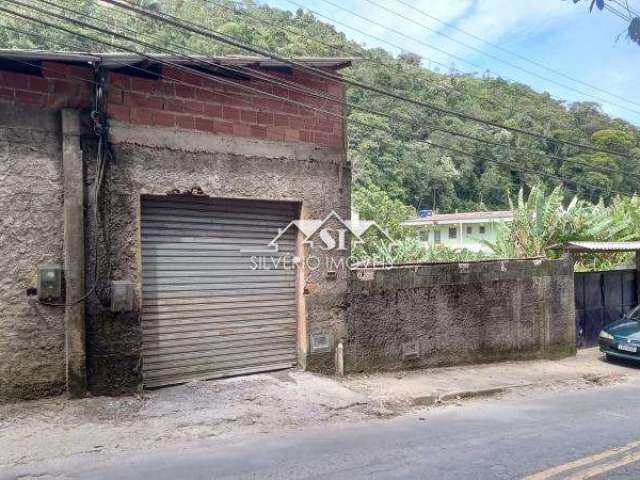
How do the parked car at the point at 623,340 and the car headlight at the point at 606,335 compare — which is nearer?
the parked car at the point at 623,340

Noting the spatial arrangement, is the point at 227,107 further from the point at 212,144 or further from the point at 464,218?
the point at 464,218

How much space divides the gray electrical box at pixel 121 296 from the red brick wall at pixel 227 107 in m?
1.99

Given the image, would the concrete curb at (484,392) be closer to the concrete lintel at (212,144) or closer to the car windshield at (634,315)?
the car windshield at (634,315)

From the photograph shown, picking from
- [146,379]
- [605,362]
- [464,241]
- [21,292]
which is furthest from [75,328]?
[464,241]

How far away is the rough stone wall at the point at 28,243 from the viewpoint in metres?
5.89

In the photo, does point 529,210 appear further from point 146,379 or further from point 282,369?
point 146,379

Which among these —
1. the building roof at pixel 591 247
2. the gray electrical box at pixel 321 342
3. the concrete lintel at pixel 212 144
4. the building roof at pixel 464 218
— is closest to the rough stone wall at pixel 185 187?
the concrete lintel at pixel 212 144

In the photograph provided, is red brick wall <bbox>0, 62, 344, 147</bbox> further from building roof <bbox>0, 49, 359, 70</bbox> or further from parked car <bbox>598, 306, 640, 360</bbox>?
parked car <bbox>598, 306, 640, 360</bbox>

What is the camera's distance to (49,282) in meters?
5.95

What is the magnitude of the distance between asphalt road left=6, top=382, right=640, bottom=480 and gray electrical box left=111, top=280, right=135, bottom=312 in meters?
1.81

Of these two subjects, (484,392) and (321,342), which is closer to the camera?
(484,392)

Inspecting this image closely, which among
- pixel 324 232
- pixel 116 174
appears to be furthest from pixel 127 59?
pixel 324 232

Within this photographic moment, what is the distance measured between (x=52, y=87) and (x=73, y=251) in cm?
190

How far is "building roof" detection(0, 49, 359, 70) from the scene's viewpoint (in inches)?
227
